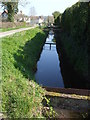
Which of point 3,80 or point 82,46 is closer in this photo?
point 3,80

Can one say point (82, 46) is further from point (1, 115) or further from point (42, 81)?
point (1, 115)

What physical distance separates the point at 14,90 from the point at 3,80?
829mm

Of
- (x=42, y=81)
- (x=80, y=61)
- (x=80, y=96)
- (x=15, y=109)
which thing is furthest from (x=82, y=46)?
(x=15, y=109)

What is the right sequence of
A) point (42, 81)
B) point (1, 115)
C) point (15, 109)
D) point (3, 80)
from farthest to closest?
point (42, 81)
point (3, 80)
point (15, 109)
point (1, 115)

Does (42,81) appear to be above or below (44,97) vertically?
below

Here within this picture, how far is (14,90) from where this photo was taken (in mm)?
7402

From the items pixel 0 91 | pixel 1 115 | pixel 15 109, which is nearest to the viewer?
pixel 1 115

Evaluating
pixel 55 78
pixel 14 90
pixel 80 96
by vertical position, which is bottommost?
pixel 55 78

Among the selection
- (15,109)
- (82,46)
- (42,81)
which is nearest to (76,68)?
(82,46)

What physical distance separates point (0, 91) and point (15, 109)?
96cm

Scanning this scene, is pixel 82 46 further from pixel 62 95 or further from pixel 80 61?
pixel 62 95

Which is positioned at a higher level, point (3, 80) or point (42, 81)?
point (3, 80)

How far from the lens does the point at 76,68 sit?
14.9 metres

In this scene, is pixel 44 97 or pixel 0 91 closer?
pixel 0 91
